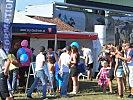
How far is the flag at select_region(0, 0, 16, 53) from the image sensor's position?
10.7 meters

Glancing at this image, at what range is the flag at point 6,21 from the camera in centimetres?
1070

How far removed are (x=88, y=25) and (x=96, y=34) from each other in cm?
552

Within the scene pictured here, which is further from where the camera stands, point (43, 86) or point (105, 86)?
point (105, 86)

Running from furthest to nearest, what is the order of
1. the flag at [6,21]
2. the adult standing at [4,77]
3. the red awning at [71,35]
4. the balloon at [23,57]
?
the red awning at [71,35]
the balloon at [23,57]
the flag at [6,21]
the adult standing at [4,77]

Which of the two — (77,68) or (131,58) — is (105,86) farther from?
(131,58)

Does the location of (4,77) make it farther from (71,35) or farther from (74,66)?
(71,35)

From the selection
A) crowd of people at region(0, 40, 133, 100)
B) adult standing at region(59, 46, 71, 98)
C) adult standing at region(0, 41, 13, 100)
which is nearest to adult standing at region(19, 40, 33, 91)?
crowd of people at region(0, 40, 133, 100)

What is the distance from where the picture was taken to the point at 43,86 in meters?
10.8

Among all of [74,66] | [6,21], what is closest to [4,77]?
[6,21]

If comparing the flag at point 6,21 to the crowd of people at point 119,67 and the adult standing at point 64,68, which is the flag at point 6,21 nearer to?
the adult standing at point 64,68

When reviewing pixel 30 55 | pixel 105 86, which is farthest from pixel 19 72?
pixel 105 86

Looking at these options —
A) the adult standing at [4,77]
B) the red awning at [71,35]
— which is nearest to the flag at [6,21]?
the adult standing at [4,77]

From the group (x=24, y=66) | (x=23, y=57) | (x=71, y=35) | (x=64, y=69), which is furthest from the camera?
(x=71, y=35)

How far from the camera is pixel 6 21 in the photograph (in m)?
10.8
